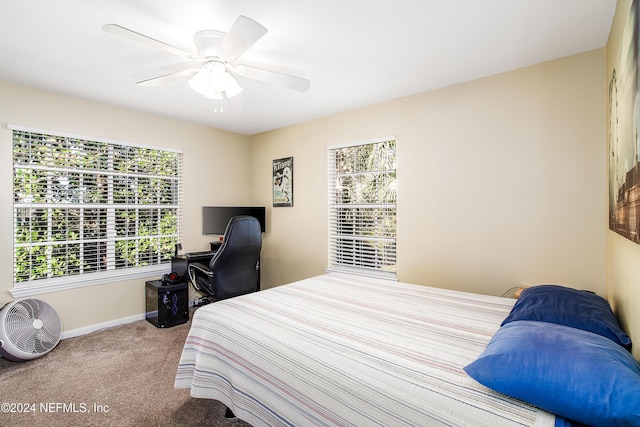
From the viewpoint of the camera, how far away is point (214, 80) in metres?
2.21

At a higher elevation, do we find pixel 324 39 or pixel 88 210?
pixel 324 39

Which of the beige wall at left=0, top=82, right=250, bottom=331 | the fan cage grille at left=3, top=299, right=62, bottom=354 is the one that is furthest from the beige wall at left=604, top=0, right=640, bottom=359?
the beige wall at left=0, top=82, right=250, bottom=331

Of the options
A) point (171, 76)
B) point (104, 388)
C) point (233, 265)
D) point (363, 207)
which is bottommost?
point (104, 388)

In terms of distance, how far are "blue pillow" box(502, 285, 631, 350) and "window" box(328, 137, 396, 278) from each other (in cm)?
184

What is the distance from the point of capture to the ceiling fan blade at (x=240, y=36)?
1643 millimetres

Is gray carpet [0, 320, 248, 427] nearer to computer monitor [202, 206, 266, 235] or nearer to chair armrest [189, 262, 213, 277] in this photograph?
chair armrest [189, 262, 213, 277]

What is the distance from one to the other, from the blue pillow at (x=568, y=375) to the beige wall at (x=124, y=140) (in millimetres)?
3860

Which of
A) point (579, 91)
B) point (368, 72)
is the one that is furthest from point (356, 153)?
point (579, 91)

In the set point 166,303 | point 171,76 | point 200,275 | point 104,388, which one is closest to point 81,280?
point 166,303

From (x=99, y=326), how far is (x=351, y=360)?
11.2 feet

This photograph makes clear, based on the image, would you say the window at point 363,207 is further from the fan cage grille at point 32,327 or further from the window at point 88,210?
the fan cage grille at point 32,327

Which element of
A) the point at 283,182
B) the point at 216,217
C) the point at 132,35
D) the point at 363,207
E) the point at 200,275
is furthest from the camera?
the point at 283,182

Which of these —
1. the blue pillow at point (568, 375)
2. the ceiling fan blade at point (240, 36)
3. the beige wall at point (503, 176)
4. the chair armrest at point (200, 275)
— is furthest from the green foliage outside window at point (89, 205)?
the blue pillow at point (568, 375)

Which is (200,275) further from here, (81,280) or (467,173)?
(467,173)
